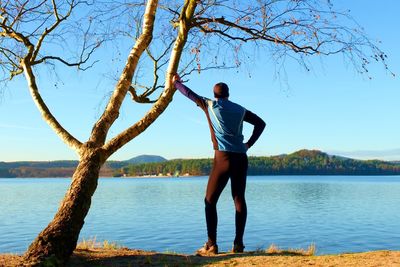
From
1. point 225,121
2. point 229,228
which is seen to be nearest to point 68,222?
point 225,121

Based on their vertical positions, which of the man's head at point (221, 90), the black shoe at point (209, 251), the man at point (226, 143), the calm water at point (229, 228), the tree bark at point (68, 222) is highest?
the man's head at point (221, 90)

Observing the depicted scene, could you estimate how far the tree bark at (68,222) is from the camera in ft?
24.4

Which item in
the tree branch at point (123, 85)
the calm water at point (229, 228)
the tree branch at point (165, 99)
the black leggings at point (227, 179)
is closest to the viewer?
the black leggings at point (227, 179)

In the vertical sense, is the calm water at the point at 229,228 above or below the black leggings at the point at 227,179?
below

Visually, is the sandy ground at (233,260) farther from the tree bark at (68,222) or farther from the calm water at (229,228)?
the calm water at (229,228)

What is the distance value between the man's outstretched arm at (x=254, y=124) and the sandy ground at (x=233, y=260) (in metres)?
1.78

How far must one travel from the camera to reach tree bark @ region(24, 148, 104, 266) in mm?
7430

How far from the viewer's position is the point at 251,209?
4647cm

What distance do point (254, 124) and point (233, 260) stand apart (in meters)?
2.19

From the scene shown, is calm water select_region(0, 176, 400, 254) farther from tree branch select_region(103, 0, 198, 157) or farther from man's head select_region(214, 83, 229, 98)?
man's head select_region(214, 83, 229, 98)

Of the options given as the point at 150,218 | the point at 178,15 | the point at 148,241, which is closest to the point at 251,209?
the point at 150,218

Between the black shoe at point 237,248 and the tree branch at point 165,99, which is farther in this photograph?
the tree branch at point 165,99

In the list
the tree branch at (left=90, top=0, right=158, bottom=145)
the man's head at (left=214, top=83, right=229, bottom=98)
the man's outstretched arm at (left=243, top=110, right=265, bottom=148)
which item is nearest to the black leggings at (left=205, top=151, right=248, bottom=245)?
the man's outstretched arm at (left=243, top=110, right=265, bottom=148)

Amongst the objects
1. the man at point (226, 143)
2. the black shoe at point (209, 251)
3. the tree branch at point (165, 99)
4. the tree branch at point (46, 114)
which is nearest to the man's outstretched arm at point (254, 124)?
the man at point (226, 143)
